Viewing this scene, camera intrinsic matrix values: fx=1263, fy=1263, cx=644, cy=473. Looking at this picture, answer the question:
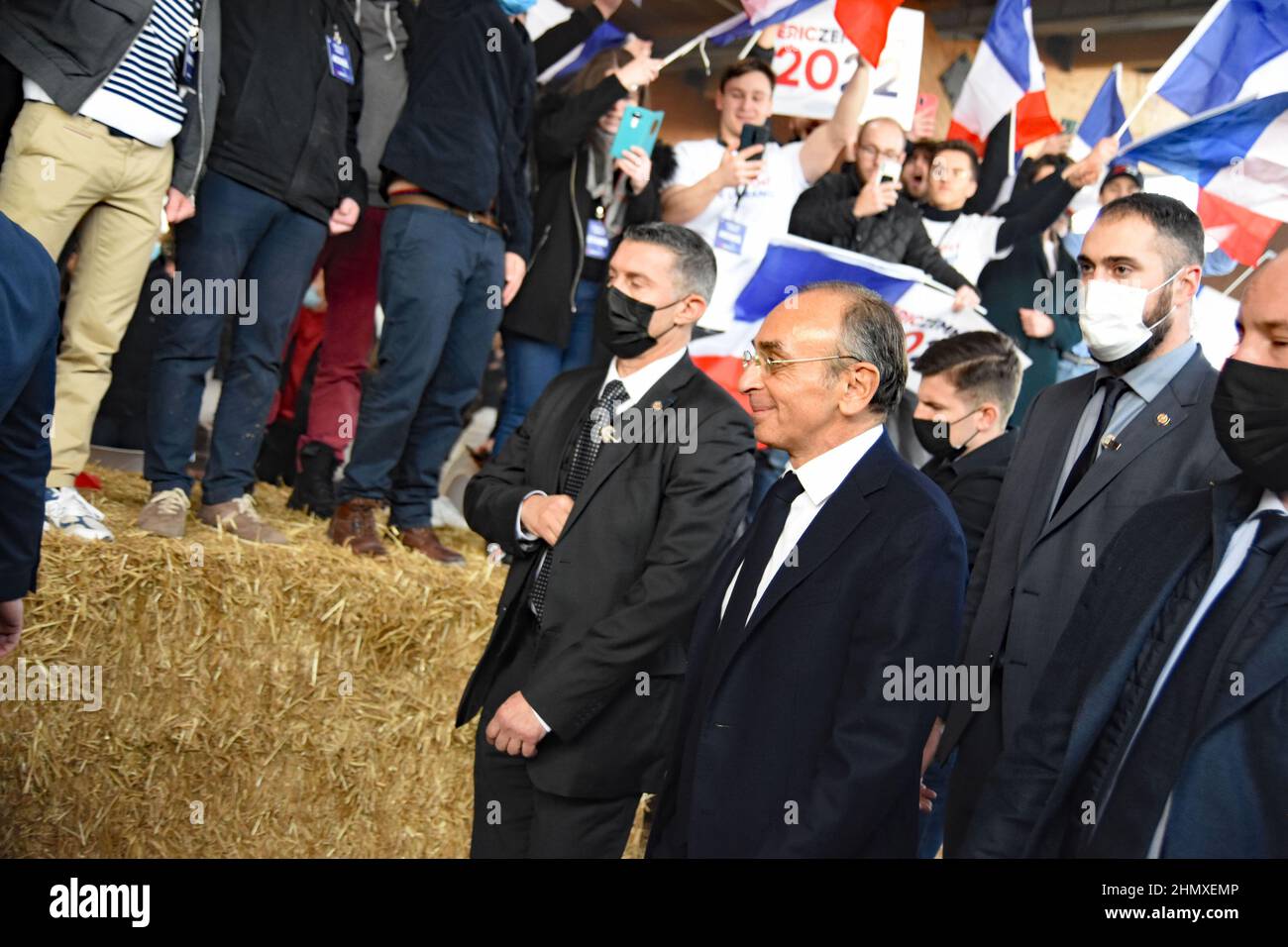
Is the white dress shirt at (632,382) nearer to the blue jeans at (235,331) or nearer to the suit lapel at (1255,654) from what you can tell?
the blue jeans at (235,331)

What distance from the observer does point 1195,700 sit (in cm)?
214

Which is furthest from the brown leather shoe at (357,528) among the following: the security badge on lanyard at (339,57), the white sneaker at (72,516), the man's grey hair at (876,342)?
the man's grey hair at (876,342)

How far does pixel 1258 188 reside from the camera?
17.8ft

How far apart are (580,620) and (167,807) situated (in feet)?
5.53

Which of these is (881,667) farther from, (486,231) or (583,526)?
(486,231)

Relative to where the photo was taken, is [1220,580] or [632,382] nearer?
[1220,580]

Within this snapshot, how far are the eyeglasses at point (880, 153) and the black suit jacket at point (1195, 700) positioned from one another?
382 centimetres

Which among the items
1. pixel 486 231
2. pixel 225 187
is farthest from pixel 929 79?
pixel 225 187

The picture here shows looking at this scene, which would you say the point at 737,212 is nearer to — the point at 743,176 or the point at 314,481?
the point at 743,176

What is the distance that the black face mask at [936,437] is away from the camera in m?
4.12

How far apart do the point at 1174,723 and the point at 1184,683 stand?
72 mm

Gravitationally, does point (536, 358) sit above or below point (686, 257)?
below

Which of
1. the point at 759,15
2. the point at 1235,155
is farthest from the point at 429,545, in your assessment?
the point at 1235,155
